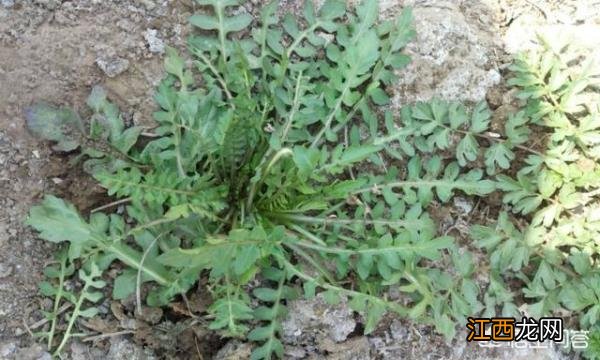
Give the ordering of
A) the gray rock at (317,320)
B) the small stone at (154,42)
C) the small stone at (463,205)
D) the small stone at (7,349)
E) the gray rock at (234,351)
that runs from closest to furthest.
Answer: the small stone at (7,349)
the gray rock at (234,351)
the gray rock at (317,320)
the small stone at (154,42)
the small stone at (463,205)

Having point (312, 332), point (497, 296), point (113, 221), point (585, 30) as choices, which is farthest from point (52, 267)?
point (585, 30)

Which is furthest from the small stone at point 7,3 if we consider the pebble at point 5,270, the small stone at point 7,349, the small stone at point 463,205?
the small stone at point 463,205

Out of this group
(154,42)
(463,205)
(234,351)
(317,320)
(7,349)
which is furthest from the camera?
(463,205)

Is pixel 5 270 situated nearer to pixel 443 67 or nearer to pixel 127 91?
pixel 127 91

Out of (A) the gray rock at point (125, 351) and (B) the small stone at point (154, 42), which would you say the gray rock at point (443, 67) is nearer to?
(B) the small stone at point (154, 42)

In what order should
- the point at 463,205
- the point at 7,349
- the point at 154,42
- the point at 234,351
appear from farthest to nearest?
the point at 463,205 < the point at 154,42 < the point at 234,351 < the point at 7,349

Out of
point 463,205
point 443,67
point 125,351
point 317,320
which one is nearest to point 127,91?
point 125,351

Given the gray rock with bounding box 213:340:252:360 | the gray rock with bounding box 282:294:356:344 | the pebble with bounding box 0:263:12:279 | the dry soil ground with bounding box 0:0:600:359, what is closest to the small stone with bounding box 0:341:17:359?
the dry soil ground with bounding box 0:0:600:359

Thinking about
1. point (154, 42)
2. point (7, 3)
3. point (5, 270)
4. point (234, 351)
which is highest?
point (7, 3)
